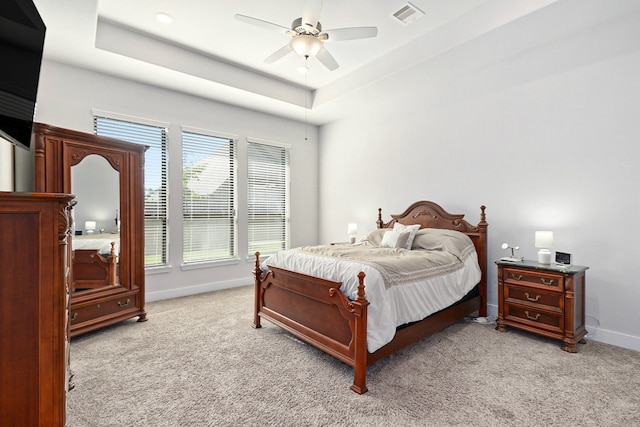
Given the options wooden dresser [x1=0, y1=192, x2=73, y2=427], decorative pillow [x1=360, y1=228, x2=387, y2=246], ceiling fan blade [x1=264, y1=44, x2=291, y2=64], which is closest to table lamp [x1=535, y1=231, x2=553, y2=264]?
decorative pillow [x1=360, y1=228, x2=387, y2=246]

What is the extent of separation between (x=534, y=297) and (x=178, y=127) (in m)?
4.89

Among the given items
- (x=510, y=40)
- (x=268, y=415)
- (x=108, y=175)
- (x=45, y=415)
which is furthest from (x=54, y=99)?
(x=510, y=40)

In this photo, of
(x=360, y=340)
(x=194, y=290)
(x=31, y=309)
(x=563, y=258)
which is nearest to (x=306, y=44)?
(x=360, y=340)

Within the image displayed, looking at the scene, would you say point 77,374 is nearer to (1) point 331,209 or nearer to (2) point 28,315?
(2) point 28,315

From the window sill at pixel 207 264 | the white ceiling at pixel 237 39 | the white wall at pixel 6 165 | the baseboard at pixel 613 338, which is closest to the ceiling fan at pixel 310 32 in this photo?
the white ceiling at pixel 237 39

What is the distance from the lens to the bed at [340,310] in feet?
7.34

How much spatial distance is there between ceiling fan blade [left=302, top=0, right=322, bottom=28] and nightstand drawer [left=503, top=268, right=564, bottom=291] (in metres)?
3.01

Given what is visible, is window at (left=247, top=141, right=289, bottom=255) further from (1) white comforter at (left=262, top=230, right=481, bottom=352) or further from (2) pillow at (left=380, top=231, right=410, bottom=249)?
(2) pillow at (left=380, top=231, right=410, bottom=249)

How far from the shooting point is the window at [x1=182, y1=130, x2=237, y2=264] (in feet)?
15.5

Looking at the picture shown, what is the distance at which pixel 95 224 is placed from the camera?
10.4 ft

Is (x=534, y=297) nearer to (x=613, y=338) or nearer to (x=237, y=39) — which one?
(x=613, y=338)

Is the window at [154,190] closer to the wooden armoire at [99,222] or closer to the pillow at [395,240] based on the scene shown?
the wooden armoire at [99,222]

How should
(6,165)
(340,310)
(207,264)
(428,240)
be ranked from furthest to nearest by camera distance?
(207,264) < (428,240) < (6,165) < (340,310)

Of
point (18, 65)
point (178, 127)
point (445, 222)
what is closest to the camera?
point (18, 65)
